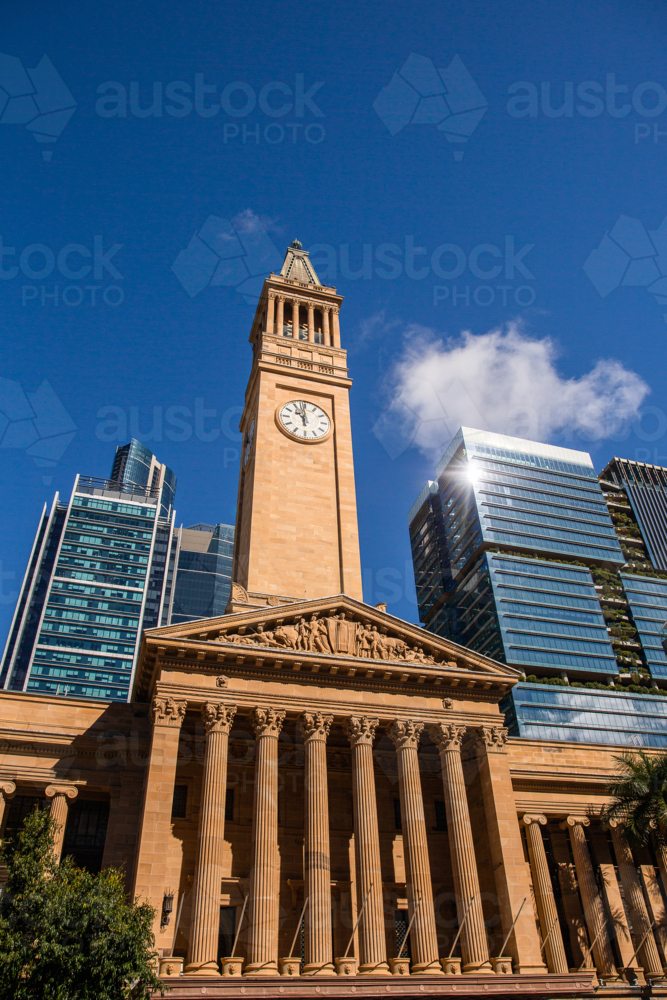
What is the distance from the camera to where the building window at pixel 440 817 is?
3956 centimetres

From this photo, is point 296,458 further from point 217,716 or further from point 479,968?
point 479,968

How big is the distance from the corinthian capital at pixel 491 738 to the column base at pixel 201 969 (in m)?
16.1

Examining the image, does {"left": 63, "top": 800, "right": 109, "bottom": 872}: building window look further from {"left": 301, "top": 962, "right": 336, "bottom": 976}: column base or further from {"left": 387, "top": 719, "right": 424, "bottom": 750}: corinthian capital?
{"left": 387, "top": 719, "right": 424, "bottom": 750}: corinthian capital

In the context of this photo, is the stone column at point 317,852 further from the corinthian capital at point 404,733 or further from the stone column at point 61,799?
the stone column at point 61,799

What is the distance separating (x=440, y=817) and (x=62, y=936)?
23.9 metres

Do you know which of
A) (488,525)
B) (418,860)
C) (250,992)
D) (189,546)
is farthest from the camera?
(189,546)

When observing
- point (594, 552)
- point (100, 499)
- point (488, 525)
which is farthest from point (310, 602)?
point (100, 499)

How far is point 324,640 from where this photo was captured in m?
36.8

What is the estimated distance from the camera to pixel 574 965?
3816 cm

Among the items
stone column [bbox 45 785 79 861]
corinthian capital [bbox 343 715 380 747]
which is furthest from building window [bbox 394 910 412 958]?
stone column [bbox 45 785 79 861]

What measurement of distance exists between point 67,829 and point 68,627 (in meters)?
112

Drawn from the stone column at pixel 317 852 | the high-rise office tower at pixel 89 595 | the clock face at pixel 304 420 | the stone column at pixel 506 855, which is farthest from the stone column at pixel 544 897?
the high-rise office tower at pixel 89 595

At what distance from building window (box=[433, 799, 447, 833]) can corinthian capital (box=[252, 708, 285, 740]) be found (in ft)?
38.7

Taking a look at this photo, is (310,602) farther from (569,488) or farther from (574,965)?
(569,488)
